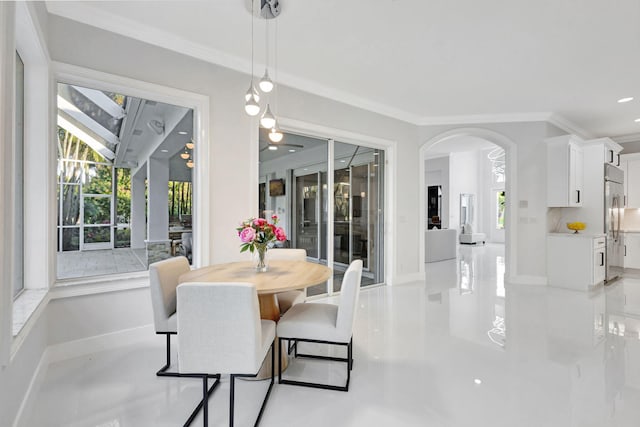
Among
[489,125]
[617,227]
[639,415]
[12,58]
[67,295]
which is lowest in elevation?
[639,415]

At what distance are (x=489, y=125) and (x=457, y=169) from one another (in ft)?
22.8

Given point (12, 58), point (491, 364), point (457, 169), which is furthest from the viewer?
point (457, 169)

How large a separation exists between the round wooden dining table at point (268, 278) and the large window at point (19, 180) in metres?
1.15

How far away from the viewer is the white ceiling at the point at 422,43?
2672 millimetres

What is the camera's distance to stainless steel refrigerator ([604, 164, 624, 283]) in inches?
215

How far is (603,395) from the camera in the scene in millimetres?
2160

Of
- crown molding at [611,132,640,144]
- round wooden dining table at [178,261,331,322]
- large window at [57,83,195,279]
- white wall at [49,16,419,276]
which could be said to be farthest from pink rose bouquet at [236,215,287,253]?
crown molding at [611,132,640,144]

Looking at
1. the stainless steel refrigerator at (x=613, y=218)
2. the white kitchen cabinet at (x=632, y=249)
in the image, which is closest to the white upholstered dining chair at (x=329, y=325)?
the stainless steel refrigerator at (x=613, y=218)

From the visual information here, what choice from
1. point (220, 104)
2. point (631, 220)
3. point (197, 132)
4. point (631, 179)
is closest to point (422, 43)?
point (220, 104)

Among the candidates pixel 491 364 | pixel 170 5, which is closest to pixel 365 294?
pixel 491 364

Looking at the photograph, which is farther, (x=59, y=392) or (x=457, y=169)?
(x=457, y=169)

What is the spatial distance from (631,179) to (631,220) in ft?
2.82

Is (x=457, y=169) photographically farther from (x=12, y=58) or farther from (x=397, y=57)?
(x=12, y=58)

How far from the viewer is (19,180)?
238cm
